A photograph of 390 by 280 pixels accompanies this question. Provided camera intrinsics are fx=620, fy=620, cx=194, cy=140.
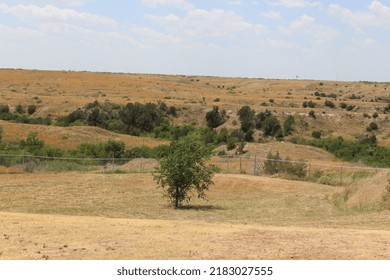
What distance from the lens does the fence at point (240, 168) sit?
41.1 m

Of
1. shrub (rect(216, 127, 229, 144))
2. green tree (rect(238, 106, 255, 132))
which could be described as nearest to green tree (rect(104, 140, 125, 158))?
shrub (rect(216, 127, 229, 144))

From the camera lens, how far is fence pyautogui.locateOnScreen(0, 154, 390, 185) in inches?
1619

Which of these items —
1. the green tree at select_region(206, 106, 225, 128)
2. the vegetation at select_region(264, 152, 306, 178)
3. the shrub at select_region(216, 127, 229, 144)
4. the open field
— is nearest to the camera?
the vegetation at select_region(264, 152, 306, 178)

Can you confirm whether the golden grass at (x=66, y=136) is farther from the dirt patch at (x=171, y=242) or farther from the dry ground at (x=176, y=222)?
the dirt patch at (x=171, y=242)

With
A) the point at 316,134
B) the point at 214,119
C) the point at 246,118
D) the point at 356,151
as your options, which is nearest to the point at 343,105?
the point at 316,134

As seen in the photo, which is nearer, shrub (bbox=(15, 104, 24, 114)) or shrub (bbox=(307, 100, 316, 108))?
shrub (bbox=(15, 104, 24, 114))

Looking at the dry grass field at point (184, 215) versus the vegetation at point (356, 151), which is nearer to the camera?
the dry grass field at point (184, 215)

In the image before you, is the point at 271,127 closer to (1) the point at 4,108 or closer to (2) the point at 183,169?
(1) the point at 4,108

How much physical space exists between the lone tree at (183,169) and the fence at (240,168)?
11163mm

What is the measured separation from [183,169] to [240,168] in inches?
578

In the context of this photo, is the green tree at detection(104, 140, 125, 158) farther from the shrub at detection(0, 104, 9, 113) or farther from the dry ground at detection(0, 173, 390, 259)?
the shrub at detection(0, 104, 9, 113)

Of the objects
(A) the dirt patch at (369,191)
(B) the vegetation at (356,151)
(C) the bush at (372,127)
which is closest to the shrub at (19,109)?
(B) the vegetation at (356,151)

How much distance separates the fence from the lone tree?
11.2m

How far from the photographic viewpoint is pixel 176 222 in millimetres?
19938
